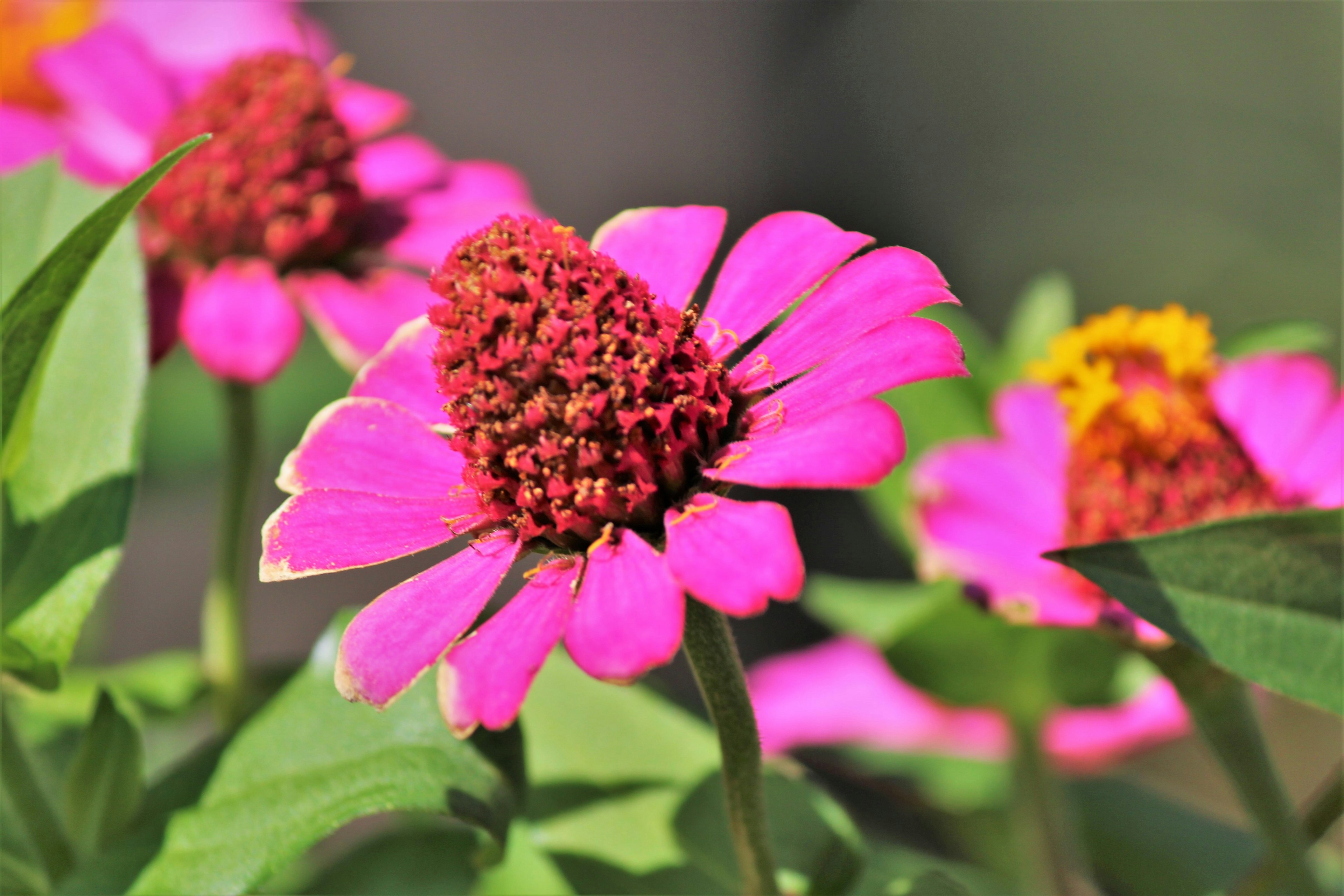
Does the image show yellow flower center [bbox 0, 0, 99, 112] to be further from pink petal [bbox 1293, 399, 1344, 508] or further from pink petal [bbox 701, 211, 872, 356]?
pink petal [bbox 1293, 399, 1344, 508]

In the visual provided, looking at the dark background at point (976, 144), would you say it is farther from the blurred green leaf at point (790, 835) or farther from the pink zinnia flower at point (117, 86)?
the blurred green leaf at point (790, 835)

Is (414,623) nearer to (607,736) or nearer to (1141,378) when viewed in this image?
(607,736)

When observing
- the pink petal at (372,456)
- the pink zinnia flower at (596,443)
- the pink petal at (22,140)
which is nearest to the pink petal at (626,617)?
the pink zinnia flower at (596,443)

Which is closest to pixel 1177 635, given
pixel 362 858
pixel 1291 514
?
pixel 1291 514

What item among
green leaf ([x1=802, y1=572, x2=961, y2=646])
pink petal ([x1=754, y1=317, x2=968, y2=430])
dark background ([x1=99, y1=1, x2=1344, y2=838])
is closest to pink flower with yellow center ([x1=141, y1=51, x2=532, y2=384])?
pink petal ([x1=754, y1=317, x2=968, y2=430])

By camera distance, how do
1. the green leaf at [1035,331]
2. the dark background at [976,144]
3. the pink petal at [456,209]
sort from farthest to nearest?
1. the dark background at [976,144]
2. the green leaf at [1035,331]
3. the pink petal at [456,209]

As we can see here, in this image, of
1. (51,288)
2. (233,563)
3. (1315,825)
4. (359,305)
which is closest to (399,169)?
(359,305)

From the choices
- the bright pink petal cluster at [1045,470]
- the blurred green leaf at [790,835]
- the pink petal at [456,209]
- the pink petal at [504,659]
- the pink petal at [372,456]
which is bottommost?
the blurred green leaf at [790,835]
